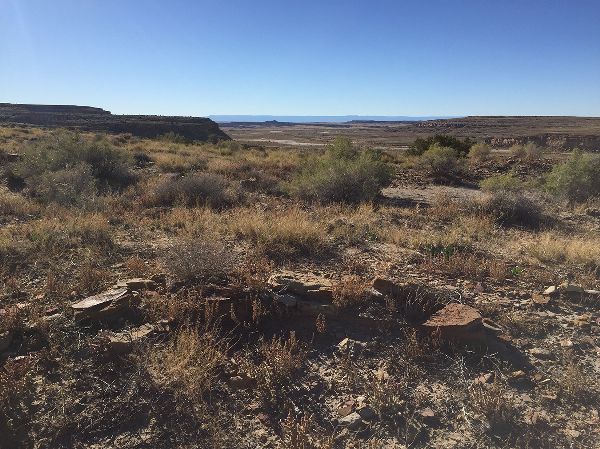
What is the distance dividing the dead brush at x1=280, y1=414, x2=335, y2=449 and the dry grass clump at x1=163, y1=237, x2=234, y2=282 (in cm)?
220

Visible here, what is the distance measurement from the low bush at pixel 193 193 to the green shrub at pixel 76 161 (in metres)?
2.68

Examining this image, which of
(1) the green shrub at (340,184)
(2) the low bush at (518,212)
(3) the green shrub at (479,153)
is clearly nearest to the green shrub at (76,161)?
(1) the green shrub at (340,184)

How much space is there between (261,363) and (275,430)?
0.69 metres

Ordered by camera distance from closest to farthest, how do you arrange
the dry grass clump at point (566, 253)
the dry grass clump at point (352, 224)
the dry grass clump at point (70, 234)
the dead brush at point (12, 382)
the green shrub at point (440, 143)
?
the dead brush at point (12, 382), the dry grass clump at point (70, 234), the dry grass clump at point (566, 253), the dry grass clump at point (352, 224), the green shrub at point (440, 143)

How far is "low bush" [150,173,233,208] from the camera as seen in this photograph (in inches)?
428

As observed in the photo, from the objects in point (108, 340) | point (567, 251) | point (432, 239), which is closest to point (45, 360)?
point (108, 340)

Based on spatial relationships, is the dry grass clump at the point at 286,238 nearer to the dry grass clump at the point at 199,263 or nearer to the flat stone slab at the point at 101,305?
the dry grass clump at the point at 199,263

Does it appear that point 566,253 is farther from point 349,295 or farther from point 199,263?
point 199,263

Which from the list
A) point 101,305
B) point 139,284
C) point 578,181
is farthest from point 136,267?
point 578,181

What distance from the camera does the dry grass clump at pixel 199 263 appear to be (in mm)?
4938

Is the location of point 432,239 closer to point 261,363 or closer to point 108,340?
point 261,363

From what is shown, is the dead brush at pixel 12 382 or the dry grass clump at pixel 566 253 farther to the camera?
the dry grass clump at pixel 566 253

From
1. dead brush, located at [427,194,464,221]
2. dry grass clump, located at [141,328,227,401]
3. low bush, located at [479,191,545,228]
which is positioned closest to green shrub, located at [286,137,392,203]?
dead brush, located at [427,194,464,221]

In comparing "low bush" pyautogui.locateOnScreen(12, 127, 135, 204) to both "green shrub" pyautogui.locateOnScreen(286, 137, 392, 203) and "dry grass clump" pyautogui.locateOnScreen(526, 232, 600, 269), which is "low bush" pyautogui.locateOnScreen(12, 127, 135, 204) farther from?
"dry grass clump" pyautogui.locateOnScreen(526, 232, 600, 269)
